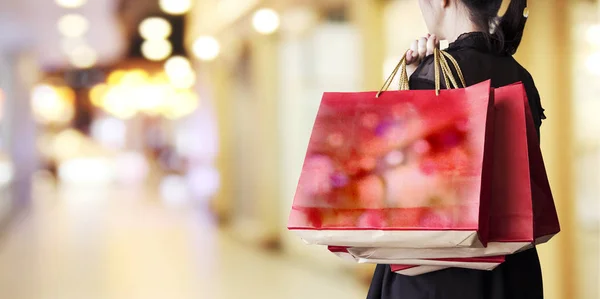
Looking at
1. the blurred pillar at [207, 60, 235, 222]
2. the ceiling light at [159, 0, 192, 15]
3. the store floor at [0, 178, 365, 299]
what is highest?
the ceiling light at [159, 0, 192, 15]

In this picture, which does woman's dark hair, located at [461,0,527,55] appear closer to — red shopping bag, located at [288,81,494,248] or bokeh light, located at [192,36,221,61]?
red shopping bag, located at [288,81,494,248]

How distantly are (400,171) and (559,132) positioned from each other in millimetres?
2383

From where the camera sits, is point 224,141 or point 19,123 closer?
point 224,141

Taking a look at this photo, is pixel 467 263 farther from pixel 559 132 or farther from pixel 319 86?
pixel 319 86

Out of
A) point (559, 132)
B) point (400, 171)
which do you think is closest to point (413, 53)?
point (400, 171)

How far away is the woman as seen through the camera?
1.22 m

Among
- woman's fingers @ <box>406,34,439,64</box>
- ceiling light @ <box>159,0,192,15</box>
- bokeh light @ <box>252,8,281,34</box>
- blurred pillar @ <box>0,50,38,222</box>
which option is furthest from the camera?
blurred pillar @ <box>0,50,38,222</box>

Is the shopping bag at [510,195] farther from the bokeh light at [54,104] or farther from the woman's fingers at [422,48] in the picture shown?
the bokeh light at [54,104]

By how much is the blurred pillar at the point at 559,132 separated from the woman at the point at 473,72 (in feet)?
6.48

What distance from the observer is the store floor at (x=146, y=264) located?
5074 mm

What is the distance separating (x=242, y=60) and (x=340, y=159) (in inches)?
284

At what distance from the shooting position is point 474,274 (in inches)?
48.2

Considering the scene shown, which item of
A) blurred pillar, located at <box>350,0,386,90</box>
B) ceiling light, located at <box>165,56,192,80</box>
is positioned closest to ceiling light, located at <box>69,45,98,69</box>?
ceiling light, located at <box>165,56,192,80</box>

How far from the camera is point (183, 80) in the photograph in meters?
11.9
